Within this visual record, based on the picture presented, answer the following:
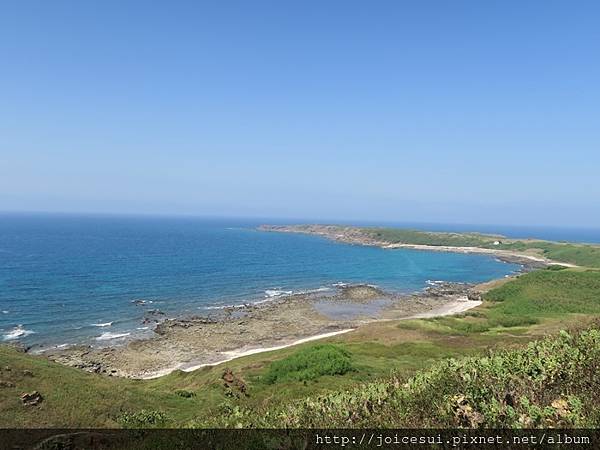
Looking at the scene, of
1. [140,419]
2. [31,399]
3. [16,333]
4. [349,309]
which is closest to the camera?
[140,419]

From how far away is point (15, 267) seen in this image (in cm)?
10119

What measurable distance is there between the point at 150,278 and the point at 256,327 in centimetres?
4514

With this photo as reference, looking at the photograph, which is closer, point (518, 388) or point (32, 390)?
point (518, 388)

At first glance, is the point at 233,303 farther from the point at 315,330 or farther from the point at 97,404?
the point at 97,404

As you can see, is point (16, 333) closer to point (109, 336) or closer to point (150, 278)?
point (109, 336)

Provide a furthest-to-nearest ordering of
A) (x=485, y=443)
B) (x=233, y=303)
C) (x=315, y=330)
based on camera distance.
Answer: (x=233, y=303) < (x=315, y=330) < (x=485, y=443)

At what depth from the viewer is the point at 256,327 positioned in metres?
69.5

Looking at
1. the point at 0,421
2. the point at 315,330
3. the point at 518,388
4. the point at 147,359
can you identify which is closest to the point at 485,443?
the point at 518,388

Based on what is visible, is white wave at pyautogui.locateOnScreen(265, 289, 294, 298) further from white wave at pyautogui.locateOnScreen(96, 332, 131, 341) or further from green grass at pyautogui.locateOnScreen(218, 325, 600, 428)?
green grass at pyautogui.locateOnScreen(218, 325, 600, 428)

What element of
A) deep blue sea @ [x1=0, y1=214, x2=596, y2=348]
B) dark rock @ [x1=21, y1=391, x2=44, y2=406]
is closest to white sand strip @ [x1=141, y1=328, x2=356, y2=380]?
deep blue sea @ [x1=0, y1=214, x2=596, y2=348]

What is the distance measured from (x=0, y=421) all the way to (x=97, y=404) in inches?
202

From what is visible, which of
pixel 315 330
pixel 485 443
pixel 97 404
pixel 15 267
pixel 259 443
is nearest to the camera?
pixel 485 443

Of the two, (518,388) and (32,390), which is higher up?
(518,388)

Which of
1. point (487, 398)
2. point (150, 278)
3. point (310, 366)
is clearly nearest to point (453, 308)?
point (310, 366)
